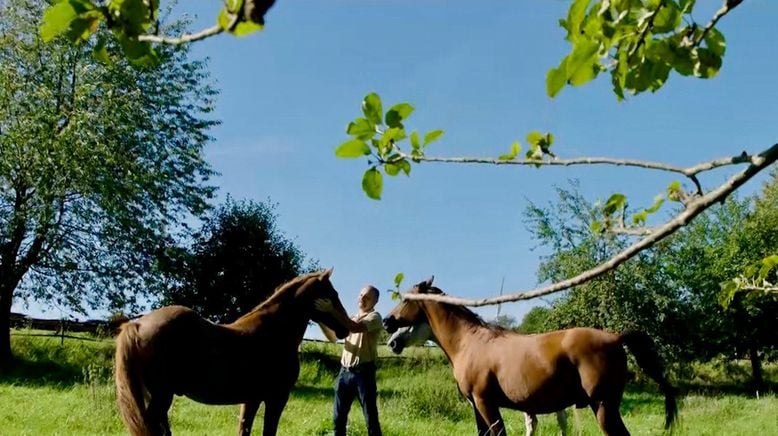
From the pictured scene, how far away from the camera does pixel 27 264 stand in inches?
838

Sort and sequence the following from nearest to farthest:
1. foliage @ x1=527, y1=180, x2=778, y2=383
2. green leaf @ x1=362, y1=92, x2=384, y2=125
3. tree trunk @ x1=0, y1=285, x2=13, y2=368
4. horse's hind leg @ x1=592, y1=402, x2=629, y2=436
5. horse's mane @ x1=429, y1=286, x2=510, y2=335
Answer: green leaf @ x1=362, y1=92, x2=384, y2=125 < horse's hind leg @ x1=592, y1=402, x2=629, y2=436 < horse's mane @ x1=429, y1=286, x2=510, y2=335 < tree trunk @ x1=0, y1=285, x2=13, y2=368 < foliage @ x1=527, y1=180, x2=778, y2=383

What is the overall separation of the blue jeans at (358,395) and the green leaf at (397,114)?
646 centimetres

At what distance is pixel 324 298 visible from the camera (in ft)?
23.0

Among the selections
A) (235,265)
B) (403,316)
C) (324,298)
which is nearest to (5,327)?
(235,265)

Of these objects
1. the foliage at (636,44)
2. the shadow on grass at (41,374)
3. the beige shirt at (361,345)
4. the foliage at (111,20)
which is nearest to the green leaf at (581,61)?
the foliage at (636,44)

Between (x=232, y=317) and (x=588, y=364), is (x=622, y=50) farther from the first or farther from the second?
(x=232, y=317)

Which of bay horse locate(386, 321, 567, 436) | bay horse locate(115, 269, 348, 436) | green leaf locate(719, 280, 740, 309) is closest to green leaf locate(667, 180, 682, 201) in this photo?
green leaf locate(719, 280, 740, 309)

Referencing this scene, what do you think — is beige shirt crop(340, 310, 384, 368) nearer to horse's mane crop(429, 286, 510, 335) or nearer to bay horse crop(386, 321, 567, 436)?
bay horse crop(386, 321, 567, 436)

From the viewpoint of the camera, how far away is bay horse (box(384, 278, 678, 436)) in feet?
21.0

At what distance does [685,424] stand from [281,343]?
6.53 metres

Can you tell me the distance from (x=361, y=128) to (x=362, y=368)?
6.54 m

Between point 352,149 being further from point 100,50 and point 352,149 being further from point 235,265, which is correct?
point 235,265

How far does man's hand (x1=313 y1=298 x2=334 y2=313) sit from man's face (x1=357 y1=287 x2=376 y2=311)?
76 cm

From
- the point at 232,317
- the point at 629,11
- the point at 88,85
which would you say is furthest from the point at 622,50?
the point at 232,317
